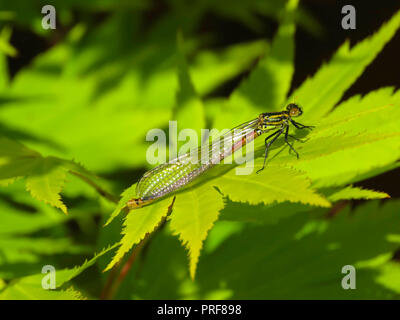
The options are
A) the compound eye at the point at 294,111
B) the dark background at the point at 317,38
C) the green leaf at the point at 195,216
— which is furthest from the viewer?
the dark background at the point at 317,38

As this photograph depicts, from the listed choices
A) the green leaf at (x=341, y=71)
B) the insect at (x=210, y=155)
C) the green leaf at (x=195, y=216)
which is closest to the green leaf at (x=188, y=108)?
the insect at (x=210, y=155)

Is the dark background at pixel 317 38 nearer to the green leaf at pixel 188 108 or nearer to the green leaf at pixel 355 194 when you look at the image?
the green leaf at pixel 188 108

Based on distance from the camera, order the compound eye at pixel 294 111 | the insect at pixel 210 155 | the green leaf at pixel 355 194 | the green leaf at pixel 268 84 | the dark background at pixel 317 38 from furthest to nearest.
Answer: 1. the dark background at pixel 317 38
2. the green leaf at pixel 268 84
3. the compound eye at pixel 294 111
4. the insect at pixel 210 155
5. the green leaf at pixel 355 194

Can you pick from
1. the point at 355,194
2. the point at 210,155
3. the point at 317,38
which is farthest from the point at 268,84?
the point at 317,38

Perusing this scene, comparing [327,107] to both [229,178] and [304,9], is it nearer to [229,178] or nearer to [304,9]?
[229,178]

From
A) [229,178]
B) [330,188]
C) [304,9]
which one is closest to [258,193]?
[229,178]

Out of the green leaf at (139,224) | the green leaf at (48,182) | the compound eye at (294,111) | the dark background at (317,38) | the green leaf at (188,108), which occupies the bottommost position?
the green leaf at (139,224)

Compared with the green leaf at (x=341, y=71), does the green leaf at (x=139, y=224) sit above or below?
below
